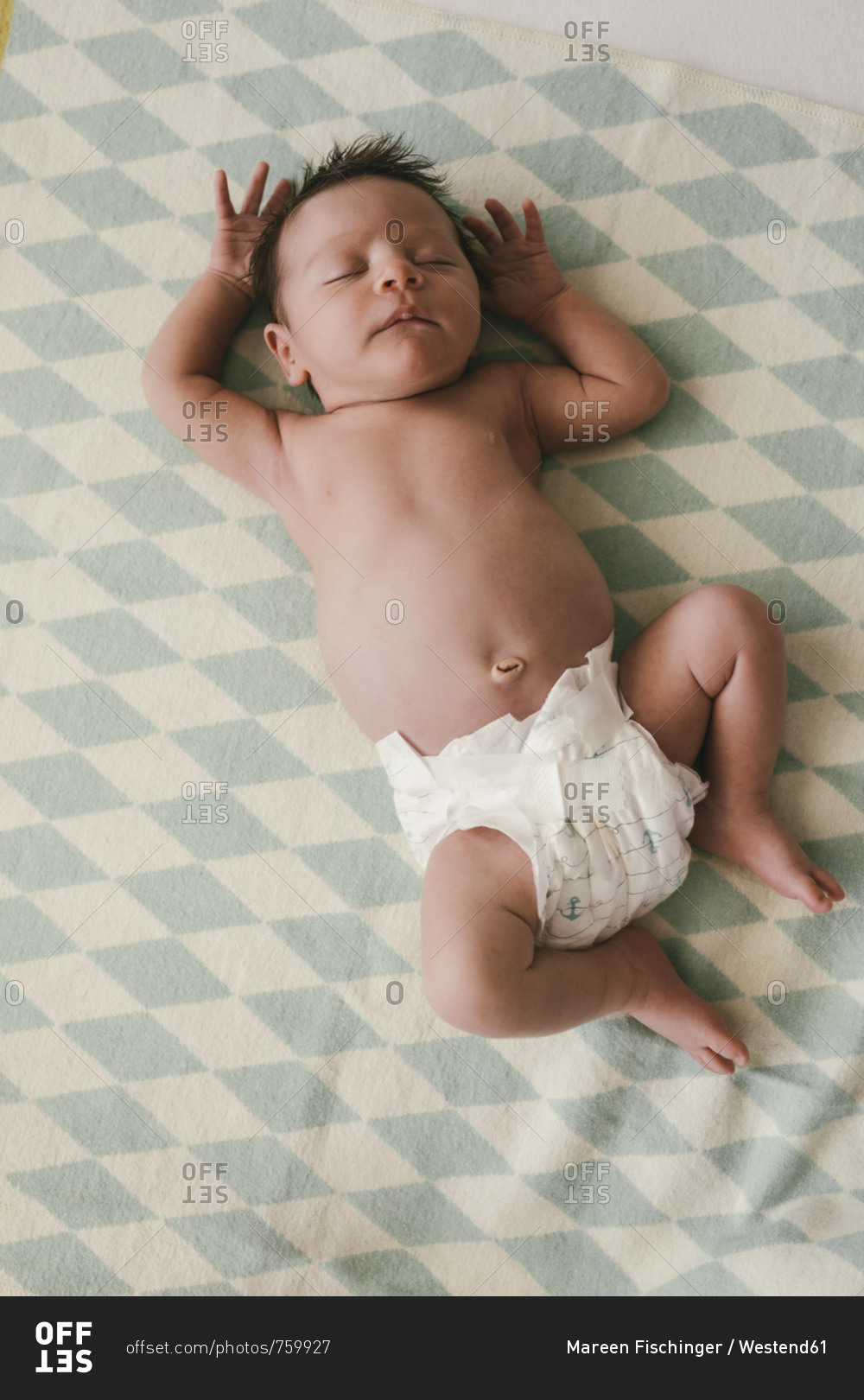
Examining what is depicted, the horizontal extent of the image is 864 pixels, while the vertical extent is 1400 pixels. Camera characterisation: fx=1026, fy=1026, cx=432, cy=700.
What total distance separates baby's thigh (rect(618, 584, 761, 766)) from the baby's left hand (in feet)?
1.67

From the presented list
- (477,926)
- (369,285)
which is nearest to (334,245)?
(369,285)

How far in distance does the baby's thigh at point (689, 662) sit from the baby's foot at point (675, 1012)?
0.28m

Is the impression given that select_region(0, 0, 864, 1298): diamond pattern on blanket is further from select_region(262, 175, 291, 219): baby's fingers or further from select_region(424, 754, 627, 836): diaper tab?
select_region(424, 754, 627, 836): diaper tab

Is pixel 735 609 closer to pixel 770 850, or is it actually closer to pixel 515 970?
pixel 770 850

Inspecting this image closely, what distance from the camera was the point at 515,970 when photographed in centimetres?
130

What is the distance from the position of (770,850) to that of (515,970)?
1.38 feet

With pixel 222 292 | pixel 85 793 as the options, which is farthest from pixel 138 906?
pixel 222 292

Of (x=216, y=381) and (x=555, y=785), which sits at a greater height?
(x=216, y=381)

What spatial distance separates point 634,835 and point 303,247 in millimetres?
935

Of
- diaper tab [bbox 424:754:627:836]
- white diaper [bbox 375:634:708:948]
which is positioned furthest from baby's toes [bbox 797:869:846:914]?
diaper tab [bbox 424:754:627:836]

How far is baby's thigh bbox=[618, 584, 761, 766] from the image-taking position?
1388 mm

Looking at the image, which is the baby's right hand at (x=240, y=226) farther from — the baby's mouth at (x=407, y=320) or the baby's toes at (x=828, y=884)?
the baby's toes at (x=828, y=884)

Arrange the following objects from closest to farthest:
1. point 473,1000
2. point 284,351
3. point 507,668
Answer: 1. point 473,1000
2. point 507,668
3. point 284,351
